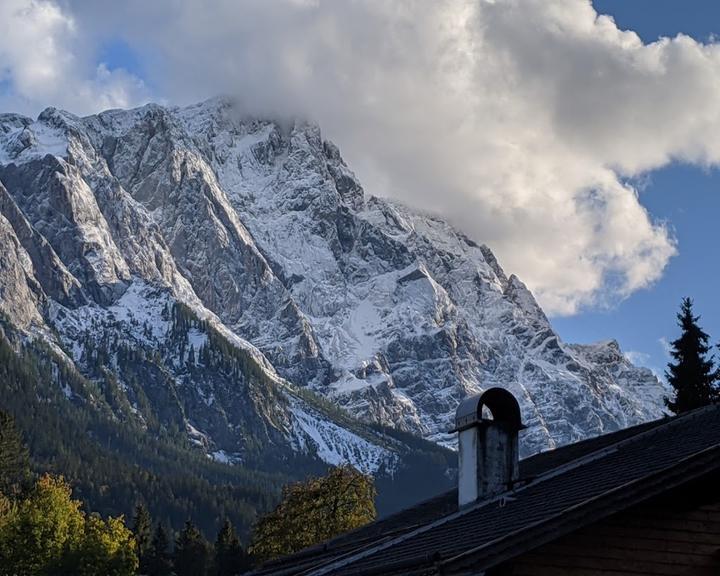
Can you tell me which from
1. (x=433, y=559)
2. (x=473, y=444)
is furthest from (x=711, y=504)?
(x=473, y=444)

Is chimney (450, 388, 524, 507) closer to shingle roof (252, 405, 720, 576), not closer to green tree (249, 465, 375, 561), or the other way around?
shingle roof (252, 405, 720, 576)

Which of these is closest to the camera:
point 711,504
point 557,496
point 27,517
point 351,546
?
point 711,504

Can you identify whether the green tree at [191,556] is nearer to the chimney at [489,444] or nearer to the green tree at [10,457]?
the green tree at [10,457]

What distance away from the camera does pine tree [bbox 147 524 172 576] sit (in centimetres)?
12588

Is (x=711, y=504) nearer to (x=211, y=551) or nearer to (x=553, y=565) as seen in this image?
(x=553, y=565)

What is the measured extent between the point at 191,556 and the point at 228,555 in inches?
349

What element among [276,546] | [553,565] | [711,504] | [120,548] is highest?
[120,548]

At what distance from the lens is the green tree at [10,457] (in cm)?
14250

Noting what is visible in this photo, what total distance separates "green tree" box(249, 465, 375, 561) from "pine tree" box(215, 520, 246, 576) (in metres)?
57.3

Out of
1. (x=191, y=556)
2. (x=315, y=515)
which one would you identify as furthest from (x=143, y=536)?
(x=315, y=515)

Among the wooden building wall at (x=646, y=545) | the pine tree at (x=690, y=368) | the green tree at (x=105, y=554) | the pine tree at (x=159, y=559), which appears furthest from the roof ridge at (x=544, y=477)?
the pine tree at (x=159, y=559)

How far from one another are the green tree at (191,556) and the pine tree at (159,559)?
3.64 feet

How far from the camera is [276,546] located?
53500 mm

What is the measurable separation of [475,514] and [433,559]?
367cm
